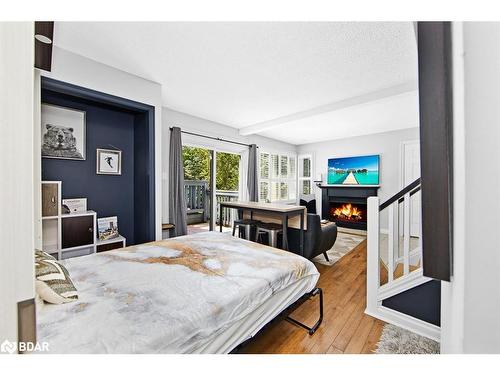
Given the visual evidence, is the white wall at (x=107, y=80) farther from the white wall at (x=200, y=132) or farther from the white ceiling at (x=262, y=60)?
the white wall at (x=200, y=132)

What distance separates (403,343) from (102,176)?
365cm

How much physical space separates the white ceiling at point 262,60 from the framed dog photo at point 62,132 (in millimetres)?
763

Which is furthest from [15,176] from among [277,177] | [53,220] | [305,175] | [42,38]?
[305,175]

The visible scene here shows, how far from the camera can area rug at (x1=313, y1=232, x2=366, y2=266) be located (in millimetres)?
3449

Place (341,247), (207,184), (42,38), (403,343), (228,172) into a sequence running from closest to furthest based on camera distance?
(42,38), (403,343), (341,247), (207,184), (228,172)

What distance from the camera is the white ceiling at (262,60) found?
5.88 feet

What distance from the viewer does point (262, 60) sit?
2.23m

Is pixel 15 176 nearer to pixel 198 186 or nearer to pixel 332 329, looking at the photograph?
pixel 332 329

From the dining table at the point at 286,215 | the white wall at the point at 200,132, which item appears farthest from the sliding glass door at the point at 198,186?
A: the dining table at the point at 286,215

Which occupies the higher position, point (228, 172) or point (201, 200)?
point (228, 172)

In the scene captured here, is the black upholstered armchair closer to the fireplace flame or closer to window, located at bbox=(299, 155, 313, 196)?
the fireplace flame

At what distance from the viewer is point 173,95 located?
3.19 m
